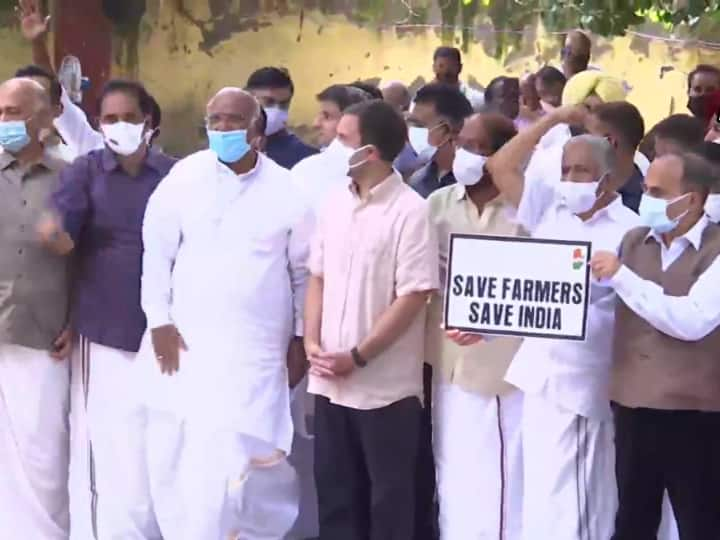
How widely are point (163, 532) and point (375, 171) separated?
1.74 m

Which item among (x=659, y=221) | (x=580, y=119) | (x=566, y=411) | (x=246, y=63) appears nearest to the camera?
(x=659, y=221)

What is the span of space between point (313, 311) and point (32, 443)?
1.38 metres

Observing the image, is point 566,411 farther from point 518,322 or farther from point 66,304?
point 66,304

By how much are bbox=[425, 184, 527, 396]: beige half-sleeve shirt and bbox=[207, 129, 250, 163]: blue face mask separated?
2.57 ft

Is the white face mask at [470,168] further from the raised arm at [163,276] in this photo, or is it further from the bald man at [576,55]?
the bald man at [576,55]

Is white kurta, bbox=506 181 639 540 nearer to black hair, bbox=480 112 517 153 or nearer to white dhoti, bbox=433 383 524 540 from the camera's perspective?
white dhoti, bbox=433 383 524 540

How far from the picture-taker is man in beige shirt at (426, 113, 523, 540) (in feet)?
18.0

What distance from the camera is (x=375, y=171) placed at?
5438mm

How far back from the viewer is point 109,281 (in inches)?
225

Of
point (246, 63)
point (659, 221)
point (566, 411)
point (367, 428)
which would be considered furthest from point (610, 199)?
point (246, 63)

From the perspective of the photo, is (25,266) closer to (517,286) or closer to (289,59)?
(517,286)

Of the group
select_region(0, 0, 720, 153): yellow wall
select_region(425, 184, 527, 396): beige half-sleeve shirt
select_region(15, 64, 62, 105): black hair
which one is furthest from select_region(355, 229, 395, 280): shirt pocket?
select_region(0, 0, 720, 153): yellow wall

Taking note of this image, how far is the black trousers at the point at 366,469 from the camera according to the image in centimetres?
537

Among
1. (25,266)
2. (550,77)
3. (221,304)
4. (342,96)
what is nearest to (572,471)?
(221,304)
